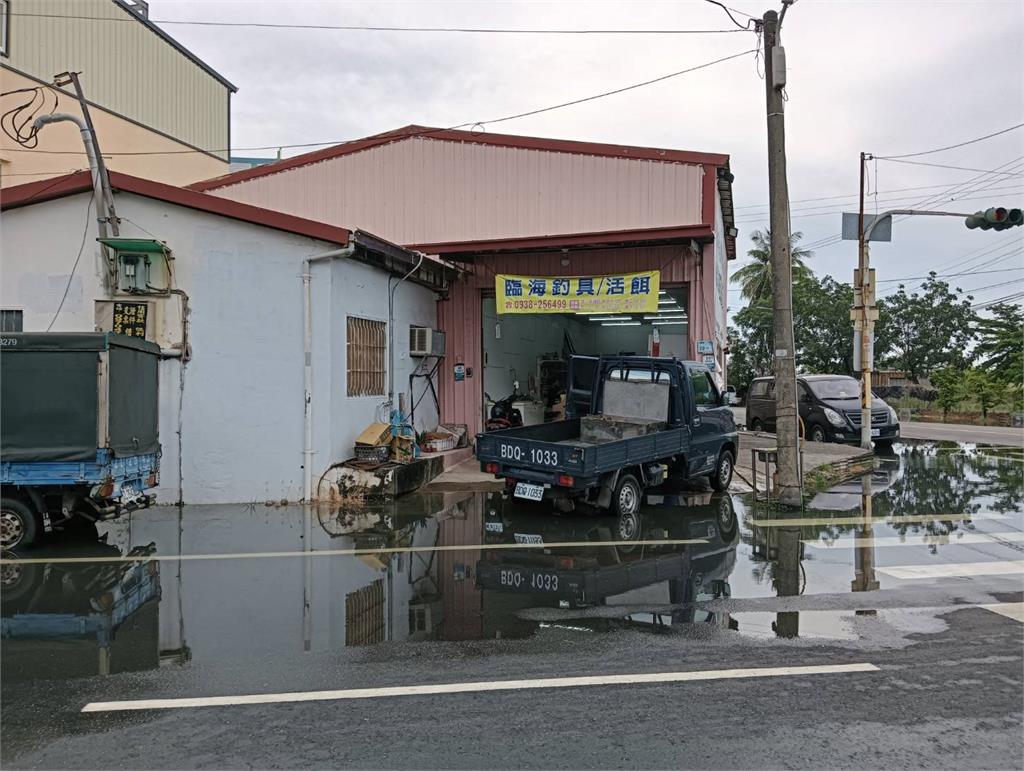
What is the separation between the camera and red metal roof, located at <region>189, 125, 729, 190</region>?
14.6 metres

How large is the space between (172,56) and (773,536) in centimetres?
2731

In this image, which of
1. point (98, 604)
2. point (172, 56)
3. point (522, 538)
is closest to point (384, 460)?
point (522, 538)

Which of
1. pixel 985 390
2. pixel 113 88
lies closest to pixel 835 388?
pixel 985 390

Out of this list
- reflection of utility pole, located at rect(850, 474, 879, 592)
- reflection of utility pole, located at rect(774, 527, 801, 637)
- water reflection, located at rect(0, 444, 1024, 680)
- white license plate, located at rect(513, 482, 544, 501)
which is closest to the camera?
water reflection, located at rect(0, 444, 1024, 680)

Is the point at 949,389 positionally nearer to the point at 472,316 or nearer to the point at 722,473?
the point at 722,473

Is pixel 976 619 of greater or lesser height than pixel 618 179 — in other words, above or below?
below

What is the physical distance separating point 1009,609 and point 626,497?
15.7ft

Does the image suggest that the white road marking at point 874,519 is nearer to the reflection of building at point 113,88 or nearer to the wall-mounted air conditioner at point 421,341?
the wall-mounted air conditioner at point 421,341

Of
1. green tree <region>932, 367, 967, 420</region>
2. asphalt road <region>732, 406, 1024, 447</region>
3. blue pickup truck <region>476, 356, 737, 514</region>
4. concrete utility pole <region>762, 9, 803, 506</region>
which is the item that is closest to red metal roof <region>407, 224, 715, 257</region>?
concrete utility pole <region>762, 9, 803, 506</region>

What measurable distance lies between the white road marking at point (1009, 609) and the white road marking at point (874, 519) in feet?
11.9

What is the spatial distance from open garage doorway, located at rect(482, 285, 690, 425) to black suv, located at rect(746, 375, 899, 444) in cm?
396

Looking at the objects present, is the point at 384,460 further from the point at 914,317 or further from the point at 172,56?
the point at 914,317

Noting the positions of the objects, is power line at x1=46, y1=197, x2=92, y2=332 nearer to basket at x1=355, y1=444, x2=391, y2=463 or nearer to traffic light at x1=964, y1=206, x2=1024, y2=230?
basket at x1=355, y1=444, x2=391, y2=463

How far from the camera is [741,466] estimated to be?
49.6ft
